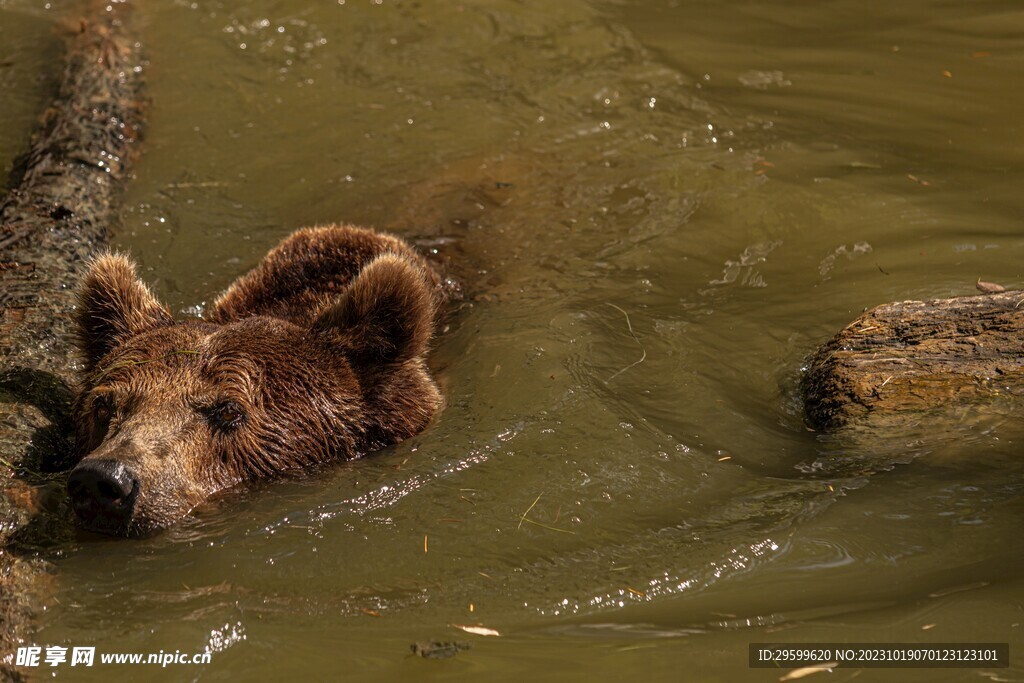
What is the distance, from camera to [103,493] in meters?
4.79

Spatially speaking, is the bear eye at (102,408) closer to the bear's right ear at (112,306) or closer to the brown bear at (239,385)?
the brown bear at (239,385)

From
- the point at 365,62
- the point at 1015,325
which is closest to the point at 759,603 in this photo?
the point at 1015,325

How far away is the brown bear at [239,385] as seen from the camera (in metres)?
5.25

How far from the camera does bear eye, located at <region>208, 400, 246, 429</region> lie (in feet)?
18.1

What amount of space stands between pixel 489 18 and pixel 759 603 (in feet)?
29.4

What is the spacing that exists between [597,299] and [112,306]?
313 centimetres

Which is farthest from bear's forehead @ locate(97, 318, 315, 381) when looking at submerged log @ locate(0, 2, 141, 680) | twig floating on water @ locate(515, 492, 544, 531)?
twig floating on water @ locate(515, 492, 544, 531)

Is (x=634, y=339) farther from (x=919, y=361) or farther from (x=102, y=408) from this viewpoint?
(x=102, y=408)

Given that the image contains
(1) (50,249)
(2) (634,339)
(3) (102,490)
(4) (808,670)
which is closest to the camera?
(4) (808,670)

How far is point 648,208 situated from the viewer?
8.52 meters

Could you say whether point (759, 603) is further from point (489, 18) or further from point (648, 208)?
point (489, 18)

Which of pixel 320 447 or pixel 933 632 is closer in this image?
pixel 933 632

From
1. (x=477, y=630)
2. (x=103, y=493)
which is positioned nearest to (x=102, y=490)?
(x=103, y=493)

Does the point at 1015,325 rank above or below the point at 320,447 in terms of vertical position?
above
